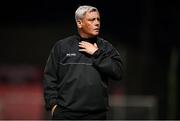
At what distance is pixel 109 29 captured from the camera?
873cm

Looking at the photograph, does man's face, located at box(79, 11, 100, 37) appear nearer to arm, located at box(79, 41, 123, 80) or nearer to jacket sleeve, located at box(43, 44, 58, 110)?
arm, located at box(79, 41, 123, 80)

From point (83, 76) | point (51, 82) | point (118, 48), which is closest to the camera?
point (83, 76)

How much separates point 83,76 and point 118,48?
14.0 ft

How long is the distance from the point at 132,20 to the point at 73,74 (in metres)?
4.27

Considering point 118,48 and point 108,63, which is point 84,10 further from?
point 118,48

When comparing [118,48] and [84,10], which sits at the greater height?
[84,10]

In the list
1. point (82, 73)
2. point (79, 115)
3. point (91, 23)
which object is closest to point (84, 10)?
Answer: point (91, 23)

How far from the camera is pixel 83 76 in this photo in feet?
14.9

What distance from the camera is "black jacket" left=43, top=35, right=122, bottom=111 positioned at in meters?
4.53

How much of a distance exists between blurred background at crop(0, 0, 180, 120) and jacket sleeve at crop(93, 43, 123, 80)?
384 cm

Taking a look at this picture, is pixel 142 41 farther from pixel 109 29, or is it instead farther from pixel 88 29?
pixel 88 29

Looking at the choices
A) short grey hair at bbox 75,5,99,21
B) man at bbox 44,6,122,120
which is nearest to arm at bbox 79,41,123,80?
man at bbox 44,6,122,120

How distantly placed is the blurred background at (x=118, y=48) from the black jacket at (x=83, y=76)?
3.83 m

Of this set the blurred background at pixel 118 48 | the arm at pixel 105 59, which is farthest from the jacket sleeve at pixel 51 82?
the blurred background at pixel 118 48
